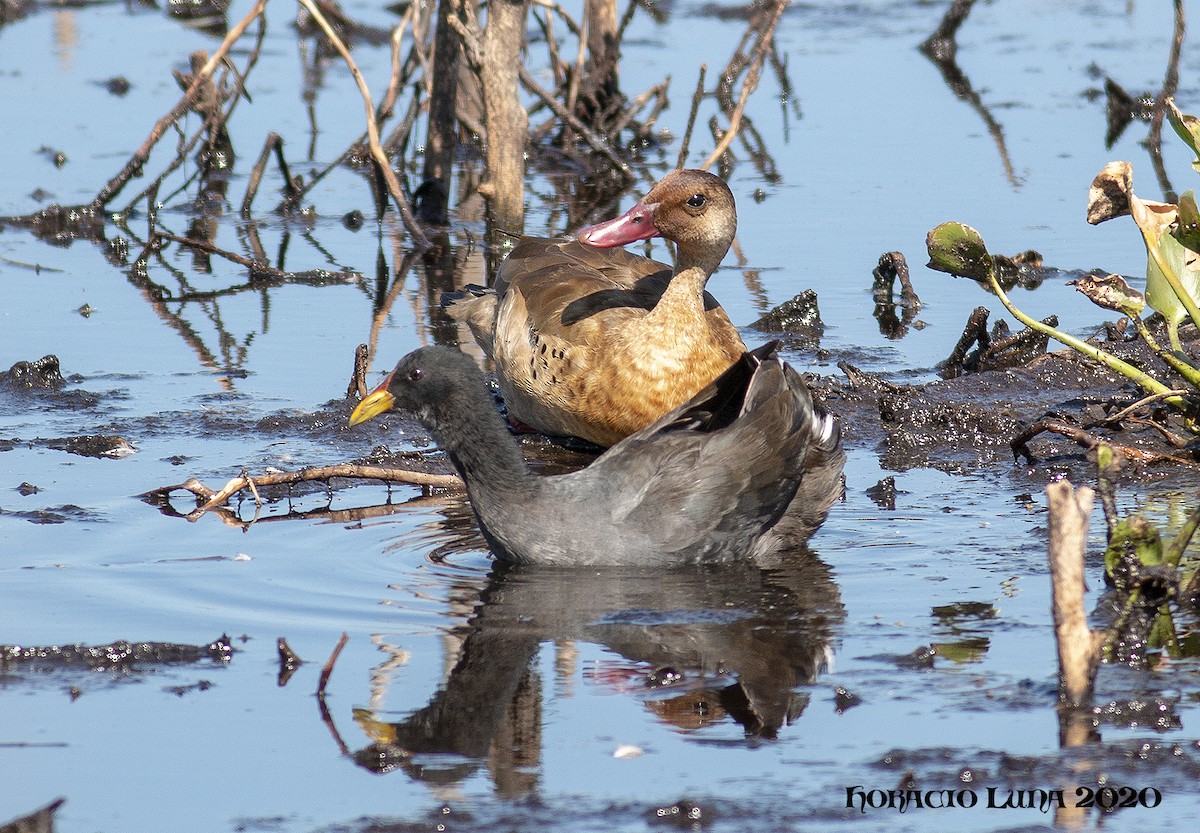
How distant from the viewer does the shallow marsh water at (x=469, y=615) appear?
4.25 m

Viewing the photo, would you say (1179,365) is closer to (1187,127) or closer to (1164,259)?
(1164,259)

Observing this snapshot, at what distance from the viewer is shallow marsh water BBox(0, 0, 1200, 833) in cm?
425

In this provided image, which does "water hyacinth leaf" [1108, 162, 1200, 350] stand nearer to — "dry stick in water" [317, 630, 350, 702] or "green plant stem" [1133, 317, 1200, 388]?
"green plant stem" [1133, 317, 1200, 388]

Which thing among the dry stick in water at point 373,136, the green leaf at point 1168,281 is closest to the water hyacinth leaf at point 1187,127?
the green leaf at point 1168,281

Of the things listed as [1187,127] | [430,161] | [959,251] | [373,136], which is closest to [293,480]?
[959,251]

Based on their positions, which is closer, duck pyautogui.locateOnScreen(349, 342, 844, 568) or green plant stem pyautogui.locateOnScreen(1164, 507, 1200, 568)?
green plant stem pyautogui.locateOnScreen(1164, 507, 1200, 568)

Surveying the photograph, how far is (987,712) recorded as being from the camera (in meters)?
4.65

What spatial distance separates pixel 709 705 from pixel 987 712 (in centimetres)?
75

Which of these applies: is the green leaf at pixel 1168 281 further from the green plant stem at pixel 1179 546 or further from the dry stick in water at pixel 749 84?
the dry stick in water at pixel 749 84

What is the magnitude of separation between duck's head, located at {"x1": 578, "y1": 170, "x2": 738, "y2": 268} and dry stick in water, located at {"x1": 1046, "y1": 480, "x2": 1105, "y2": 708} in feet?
11.2

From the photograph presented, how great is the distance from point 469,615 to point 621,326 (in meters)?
2.34

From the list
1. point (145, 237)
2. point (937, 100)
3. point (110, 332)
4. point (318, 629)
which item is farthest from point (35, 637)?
point (937, 100)

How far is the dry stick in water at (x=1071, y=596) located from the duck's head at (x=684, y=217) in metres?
3.41

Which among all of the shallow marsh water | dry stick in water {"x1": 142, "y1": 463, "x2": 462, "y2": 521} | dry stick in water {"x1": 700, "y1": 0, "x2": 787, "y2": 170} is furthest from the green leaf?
dry stick in water {"x1": 700, "y1": 0, "x2": 787, "y2": 170}
